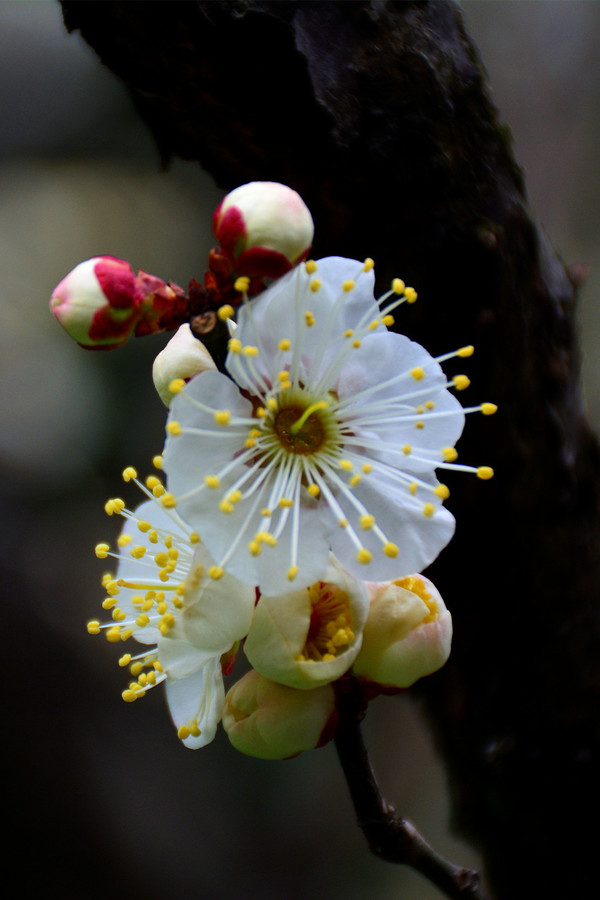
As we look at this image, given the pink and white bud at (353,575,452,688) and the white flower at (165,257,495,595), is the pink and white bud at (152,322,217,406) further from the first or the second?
the pink and white bud at (353,575,452,688)

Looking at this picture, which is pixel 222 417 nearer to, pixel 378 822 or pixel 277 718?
pixel 277 718

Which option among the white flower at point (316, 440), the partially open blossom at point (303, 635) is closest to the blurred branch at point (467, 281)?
the white flower at point (316, 440)

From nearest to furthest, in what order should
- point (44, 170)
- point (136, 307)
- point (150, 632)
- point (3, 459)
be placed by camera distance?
point (136, 307) < point (150, 632) < point (3, 459) < point (44, 170)

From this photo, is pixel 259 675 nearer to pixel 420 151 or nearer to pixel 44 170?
pixel 420 151

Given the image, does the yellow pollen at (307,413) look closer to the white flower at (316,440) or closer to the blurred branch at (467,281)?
the white flower at (316,440)

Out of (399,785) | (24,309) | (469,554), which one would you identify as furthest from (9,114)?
(399,785)

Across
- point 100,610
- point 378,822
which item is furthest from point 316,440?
point 100,610
